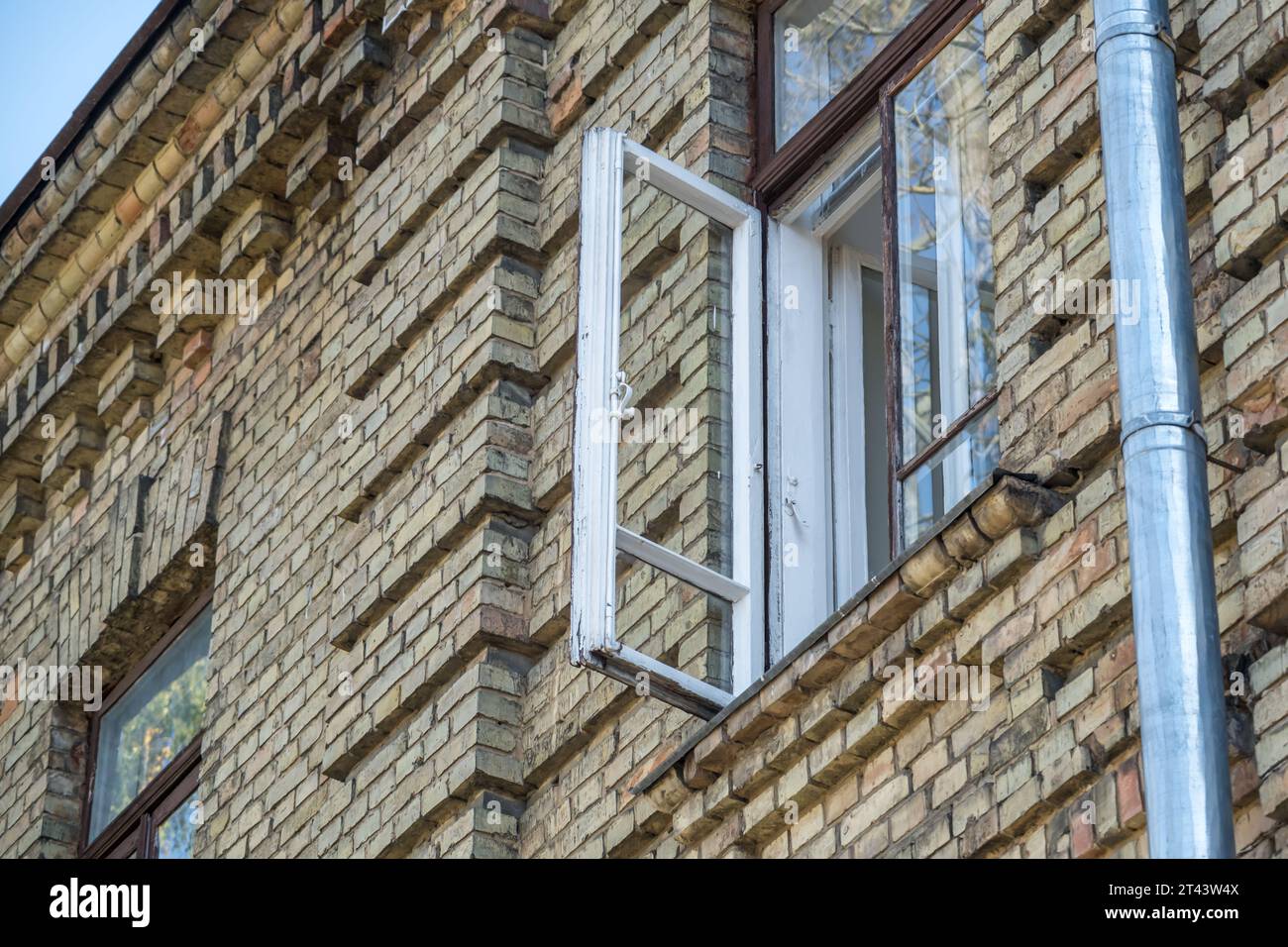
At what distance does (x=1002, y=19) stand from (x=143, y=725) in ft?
15.8

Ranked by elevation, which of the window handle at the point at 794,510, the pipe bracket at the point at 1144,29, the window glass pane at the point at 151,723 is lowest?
the window handle at the point at 794,510

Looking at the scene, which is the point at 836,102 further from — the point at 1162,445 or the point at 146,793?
the point at 146,793

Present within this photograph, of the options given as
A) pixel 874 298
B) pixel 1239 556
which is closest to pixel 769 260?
pixel 874 298

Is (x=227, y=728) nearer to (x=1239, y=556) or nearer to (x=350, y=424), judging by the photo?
(x=350, y=424)

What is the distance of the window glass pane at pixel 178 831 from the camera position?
8.89 meters

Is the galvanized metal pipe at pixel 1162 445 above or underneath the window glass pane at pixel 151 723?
underneath

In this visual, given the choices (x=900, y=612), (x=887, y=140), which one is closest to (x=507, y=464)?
(x=887, y=140)

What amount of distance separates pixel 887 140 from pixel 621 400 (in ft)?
3.21

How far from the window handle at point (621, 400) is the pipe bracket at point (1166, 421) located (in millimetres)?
1672

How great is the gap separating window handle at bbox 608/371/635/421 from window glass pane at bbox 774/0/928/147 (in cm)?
126

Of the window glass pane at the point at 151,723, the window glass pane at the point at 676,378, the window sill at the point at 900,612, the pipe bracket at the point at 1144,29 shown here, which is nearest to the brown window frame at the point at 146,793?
the window glass pane at the point at 151,723

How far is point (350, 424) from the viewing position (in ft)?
27.0

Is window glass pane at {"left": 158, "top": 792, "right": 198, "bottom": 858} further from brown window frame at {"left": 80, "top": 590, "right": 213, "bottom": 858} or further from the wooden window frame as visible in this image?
the wooden window frame

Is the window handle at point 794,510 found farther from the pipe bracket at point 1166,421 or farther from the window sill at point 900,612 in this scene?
the pipe bracket at point 1166,421
